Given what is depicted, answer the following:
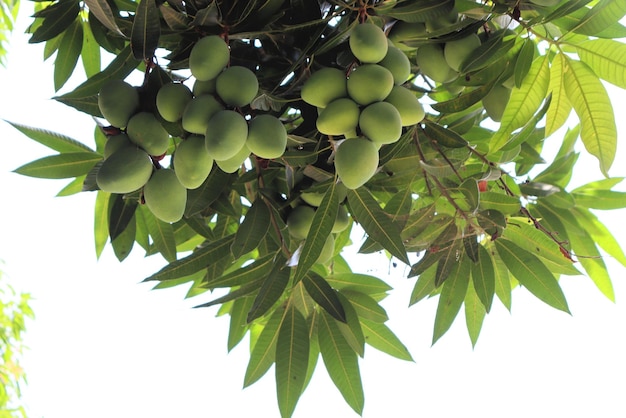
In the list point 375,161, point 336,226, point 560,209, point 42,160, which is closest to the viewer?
point 375,161

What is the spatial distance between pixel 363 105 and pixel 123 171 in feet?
1.24

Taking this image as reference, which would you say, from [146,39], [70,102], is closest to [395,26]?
[146,39]

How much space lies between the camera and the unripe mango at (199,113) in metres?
1.01

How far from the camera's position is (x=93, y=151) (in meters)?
1.67

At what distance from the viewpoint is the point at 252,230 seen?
1418mm

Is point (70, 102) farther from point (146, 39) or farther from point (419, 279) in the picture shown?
point (419, 279)

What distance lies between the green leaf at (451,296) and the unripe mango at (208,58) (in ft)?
2.86

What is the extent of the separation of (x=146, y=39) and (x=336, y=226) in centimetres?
→ 55

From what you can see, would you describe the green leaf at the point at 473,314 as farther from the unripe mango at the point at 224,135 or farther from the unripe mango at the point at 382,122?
the unripe mango at the point at 224,135

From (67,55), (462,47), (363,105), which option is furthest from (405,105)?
(67,55)

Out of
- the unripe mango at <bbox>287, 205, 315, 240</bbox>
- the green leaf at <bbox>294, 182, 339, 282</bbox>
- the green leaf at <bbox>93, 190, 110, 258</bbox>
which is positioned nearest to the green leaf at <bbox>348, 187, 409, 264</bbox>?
the green leaf at <bbox>294, 182, 339, 282</bbox>

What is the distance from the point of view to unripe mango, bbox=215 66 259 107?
3.39ft

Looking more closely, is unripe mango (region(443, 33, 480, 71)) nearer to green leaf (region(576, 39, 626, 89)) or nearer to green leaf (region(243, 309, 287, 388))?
green leaf (region(576, 39, 626, 89))

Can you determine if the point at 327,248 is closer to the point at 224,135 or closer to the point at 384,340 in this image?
the point at 384,340
